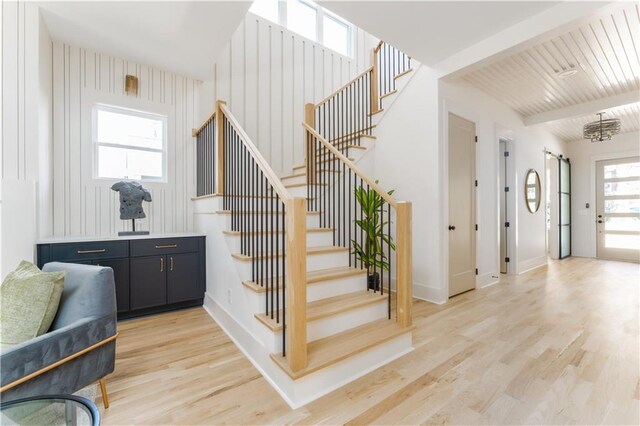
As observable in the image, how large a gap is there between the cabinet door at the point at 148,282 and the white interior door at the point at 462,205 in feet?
11.6

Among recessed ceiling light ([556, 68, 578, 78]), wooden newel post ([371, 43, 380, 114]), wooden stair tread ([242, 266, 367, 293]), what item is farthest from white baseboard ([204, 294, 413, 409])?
recessed ceiling light ([556, 68, 578, 78])

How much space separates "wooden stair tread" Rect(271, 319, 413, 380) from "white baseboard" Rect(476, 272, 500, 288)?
2455 mm

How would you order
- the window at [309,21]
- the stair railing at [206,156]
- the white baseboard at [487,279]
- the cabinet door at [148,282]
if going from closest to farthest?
the cabinet door at [148,282], the stair railing at [206,156], the white baseboard at [487,279], the window at [309,21]

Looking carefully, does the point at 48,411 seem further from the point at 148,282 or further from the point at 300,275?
the point at 148,282

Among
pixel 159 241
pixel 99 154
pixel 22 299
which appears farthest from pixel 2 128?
pixel 22 299

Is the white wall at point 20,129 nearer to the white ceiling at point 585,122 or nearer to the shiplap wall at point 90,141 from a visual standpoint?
the shiplap wall at point 90,141

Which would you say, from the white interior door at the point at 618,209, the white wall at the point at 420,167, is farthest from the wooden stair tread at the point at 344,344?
the white interior door at the point at 618,209

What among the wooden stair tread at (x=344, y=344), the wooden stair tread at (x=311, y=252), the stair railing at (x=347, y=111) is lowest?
the wooden stair tread at (x=344, y=344)

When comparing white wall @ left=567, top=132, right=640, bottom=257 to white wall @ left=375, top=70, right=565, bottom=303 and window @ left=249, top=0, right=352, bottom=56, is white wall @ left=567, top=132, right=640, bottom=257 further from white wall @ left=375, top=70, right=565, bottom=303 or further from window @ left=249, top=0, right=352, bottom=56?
window @ left=249, top=0, right=352, bottom=56

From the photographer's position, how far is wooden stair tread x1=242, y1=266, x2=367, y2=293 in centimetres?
216

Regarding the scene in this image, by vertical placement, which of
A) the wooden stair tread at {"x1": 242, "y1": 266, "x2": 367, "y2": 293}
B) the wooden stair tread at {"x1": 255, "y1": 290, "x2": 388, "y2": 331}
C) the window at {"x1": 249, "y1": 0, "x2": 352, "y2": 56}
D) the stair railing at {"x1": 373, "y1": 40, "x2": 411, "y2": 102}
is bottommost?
the wooden stair tread at {"x1": 255, "y1": 290, "x2": 388, "y2": 331}

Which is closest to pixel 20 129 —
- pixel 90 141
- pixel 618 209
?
pixel 90 141

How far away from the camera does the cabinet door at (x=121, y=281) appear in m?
2.91

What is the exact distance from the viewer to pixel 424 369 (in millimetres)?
2041
